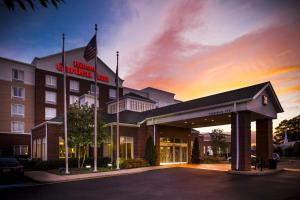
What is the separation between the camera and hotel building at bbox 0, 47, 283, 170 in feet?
73.4

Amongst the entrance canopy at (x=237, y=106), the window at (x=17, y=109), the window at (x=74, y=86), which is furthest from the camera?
the window at (x=74, y=86)

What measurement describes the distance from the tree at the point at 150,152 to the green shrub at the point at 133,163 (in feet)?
2.39

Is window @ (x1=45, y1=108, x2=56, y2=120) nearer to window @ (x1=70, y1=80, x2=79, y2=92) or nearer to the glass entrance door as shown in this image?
window @ (x1=70, y1=80, x2=79, y2=92)

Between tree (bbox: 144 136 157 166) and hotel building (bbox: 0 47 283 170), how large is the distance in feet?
4.08

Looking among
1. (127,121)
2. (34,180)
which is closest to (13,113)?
(127,121)

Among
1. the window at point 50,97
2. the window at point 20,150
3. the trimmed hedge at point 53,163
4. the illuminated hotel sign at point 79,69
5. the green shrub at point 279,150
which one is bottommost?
the green shrub at point 279,150

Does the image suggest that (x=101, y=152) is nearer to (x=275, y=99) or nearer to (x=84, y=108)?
(x=84, y=108)

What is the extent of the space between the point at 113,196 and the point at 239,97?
14.1 metres

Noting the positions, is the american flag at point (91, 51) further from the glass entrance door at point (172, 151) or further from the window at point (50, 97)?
the window at point (50, 97)

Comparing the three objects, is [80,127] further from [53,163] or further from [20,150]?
[20,150]

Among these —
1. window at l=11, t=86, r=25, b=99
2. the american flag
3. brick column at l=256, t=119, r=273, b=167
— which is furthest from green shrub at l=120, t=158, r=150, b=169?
window at l=11, t=86, r=25, b=99

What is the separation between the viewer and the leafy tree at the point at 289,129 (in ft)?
246

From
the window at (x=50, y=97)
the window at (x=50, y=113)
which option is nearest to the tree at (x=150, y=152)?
the window at (x=50, y=113)

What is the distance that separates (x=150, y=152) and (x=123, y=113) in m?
A: 8.00
